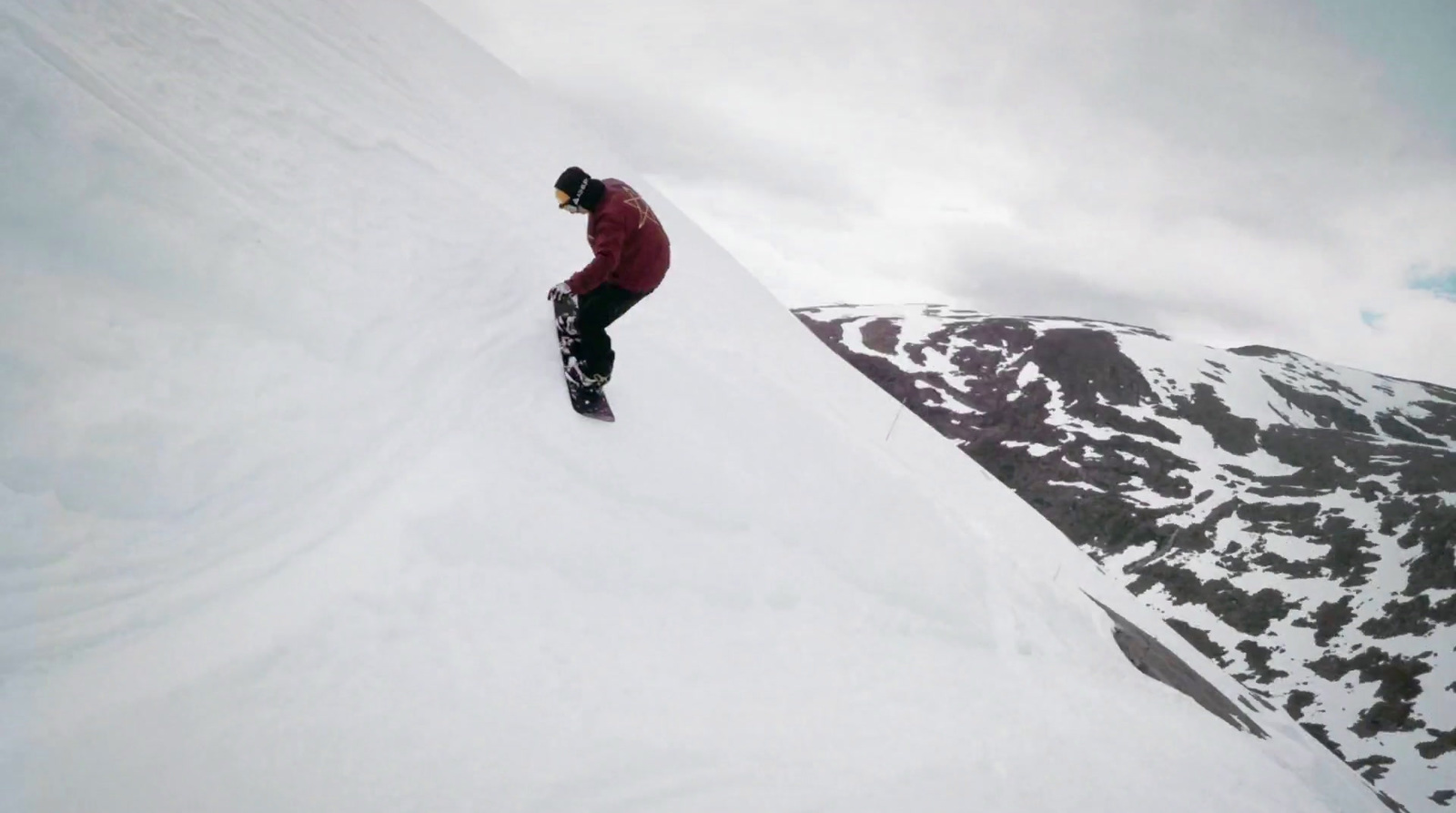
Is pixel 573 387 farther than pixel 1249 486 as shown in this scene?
No

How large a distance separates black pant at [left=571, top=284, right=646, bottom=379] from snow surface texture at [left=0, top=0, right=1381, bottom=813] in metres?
0.37

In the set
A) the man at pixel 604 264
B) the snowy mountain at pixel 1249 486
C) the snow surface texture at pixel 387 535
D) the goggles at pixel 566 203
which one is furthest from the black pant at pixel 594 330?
the snowy mountain at pixel 1249 486

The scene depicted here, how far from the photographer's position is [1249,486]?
11444 centimetres

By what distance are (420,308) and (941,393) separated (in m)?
136

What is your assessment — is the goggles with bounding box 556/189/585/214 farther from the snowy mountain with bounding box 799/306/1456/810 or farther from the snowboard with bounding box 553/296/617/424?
the snowy mountain with bounding box 799/306/1456/810

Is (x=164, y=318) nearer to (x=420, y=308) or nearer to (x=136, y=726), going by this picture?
(x=420, y=308)

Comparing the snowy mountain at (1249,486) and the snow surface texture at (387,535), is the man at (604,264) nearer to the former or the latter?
the snow surface texture at (387,535)

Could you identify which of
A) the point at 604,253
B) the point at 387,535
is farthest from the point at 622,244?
the point at 387,535

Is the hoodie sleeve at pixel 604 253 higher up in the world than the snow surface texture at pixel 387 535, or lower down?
higher up

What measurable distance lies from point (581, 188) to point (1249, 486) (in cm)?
14285

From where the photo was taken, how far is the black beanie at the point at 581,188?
208 inches

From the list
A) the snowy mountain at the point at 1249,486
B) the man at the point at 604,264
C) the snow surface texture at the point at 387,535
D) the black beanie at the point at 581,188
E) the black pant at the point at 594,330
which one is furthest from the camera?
the snowy mountain at the point at 1249,486

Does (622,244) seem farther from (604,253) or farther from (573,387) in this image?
(573,387)

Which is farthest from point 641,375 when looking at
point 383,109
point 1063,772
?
point 1063,772
